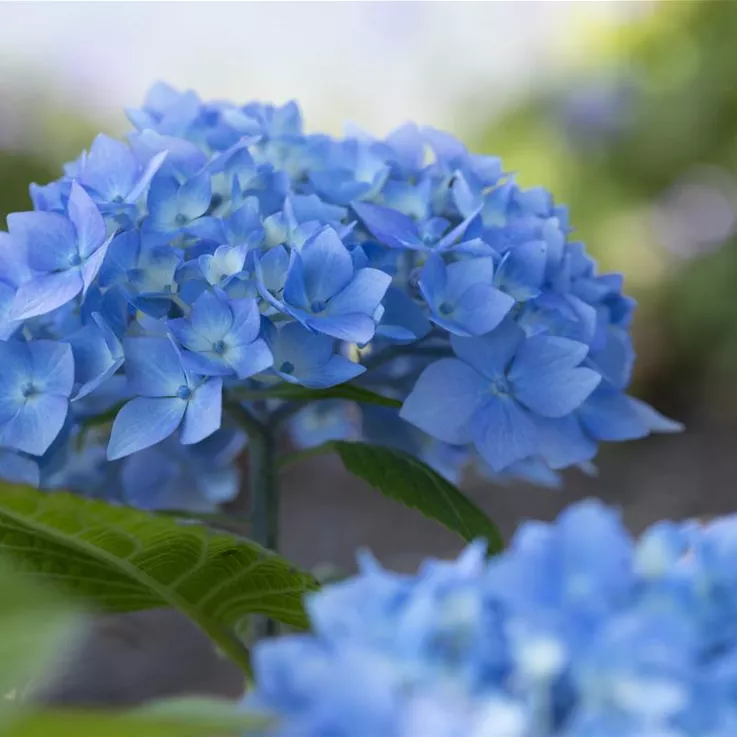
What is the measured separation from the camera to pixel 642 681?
30cm

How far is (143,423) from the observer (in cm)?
57

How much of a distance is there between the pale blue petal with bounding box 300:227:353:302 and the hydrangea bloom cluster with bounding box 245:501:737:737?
240 millimetres

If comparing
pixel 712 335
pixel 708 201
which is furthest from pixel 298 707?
pixel 708 201

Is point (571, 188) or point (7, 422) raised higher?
point (571, 188)

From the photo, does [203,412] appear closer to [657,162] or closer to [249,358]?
[249,358]

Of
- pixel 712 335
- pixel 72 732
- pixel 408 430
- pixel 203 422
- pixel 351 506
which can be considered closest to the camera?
pixel 72 732

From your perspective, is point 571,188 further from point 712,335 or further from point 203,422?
point 203,422

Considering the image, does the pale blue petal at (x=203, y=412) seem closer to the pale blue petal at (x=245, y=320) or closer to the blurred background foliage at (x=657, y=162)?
the pale blue petal at (x=245, y=320)

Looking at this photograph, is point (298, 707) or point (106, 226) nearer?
point (298, 707)

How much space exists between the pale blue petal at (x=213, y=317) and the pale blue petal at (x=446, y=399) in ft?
0.34

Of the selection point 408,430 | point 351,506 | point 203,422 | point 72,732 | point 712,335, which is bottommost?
point 72,732

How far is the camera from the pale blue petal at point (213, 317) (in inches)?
21.5

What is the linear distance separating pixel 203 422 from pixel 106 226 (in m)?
0.12

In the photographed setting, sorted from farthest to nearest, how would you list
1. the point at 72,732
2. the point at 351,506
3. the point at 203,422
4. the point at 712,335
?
the point at 712,335, the point at 351,506, the point at 203,422, the point at 72,732
